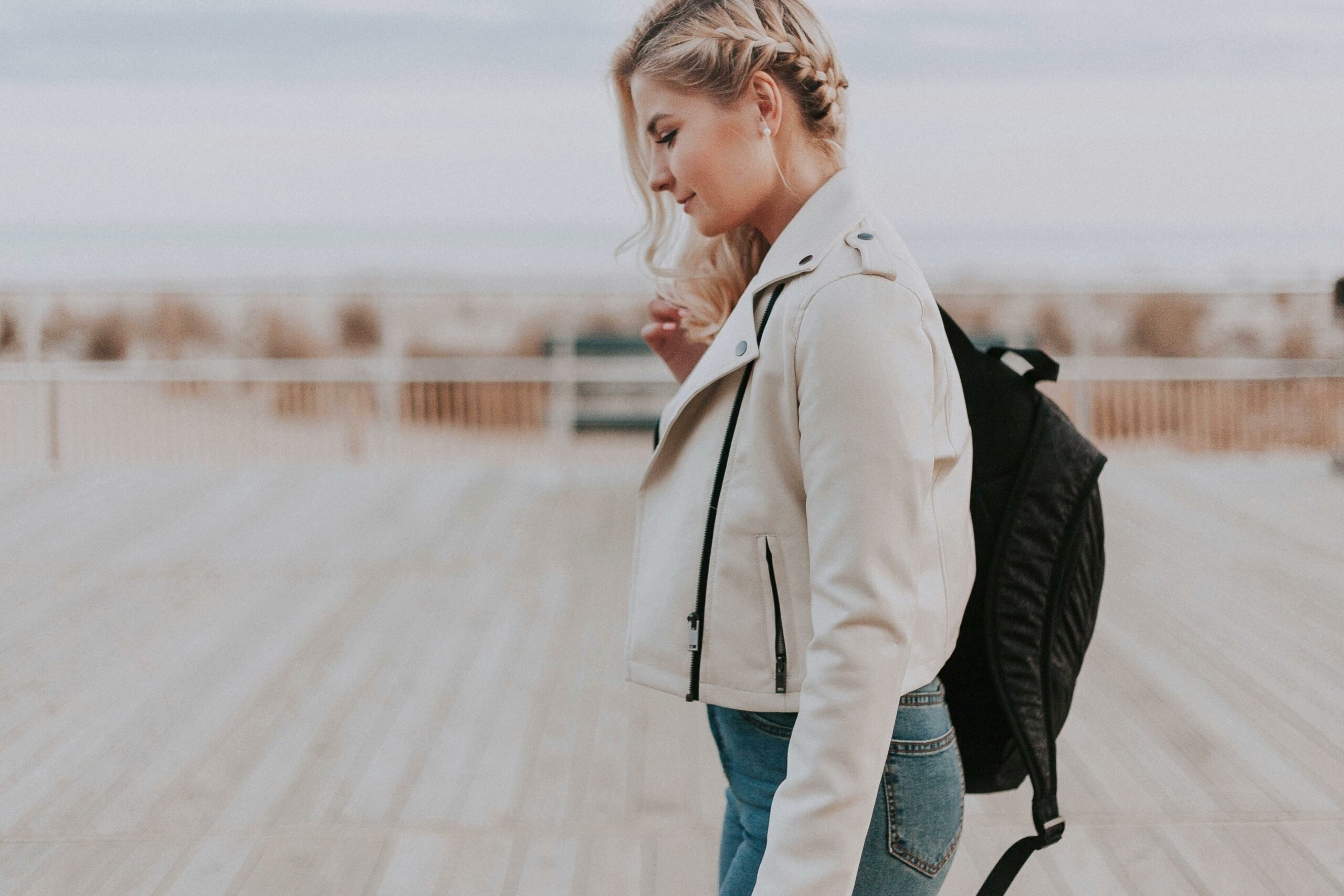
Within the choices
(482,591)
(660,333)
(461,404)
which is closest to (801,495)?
(660,333)

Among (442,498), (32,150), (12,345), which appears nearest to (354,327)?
(12,345)

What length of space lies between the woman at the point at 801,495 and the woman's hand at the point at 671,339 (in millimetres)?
371

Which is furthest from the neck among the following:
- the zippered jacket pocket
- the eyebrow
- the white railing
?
the white railing

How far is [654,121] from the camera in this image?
107cm

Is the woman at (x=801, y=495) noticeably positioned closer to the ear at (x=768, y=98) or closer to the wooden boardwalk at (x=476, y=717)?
the ear at (x=768, y=98)

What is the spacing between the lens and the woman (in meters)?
0.90

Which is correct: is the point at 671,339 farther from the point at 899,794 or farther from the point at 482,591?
the point at 482,591

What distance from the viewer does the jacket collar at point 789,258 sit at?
100 centimetres

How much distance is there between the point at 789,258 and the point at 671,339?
1.68 feet

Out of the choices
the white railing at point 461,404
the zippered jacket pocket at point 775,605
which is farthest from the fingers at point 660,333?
the white railing at point 461,404

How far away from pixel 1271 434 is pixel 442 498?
4.93 metres

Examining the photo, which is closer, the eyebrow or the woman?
the woman

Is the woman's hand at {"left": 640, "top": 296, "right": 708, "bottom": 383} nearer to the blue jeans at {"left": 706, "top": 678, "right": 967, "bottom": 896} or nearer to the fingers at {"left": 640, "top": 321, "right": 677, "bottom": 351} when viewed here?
the fingers at {"left": 640, "top": 321, "right": 677, "bottom": 351}

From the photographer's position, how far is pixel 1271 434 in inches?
276
